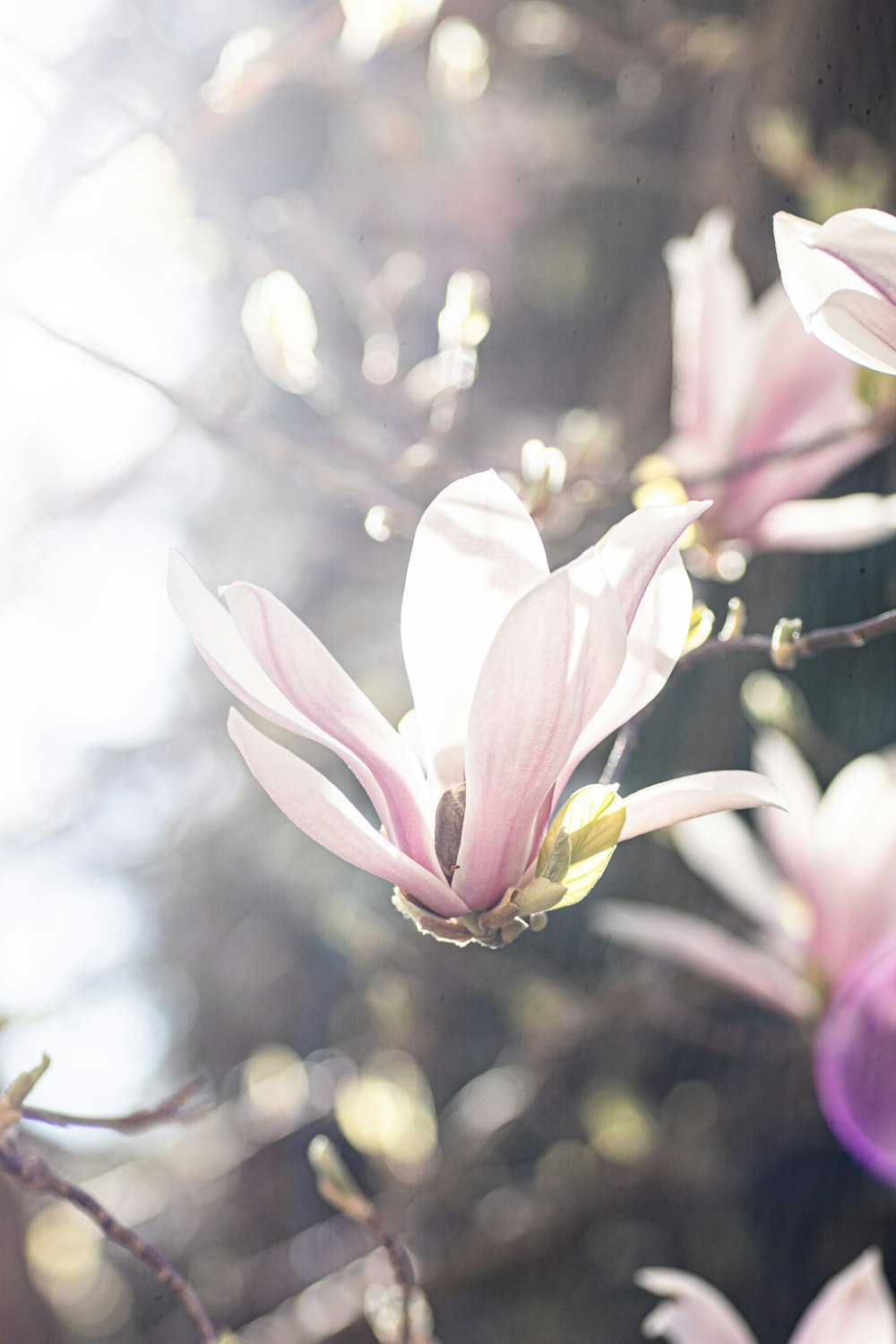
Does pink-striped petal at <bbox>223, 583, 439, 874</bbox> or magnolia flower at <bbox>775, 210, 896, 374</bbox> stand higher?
magnolia flower at <bbox>775, 210, 896, 374</bbox>

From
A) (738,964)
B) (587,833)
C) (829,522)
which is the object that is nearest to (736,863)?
(738,964)

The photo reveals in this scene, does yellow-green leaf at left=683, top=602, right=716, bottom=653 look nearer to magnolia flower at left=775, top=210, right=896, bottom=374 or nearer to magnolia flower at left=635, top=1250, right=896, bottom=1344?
magnolia flower at left=775, top=210, right=896, bottom=374

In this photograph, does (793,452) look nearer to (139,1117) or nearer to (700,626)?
(700,626)

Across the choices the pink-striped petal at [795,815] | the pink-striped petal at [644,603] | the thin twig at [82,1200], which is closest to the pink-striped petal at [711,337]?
the pink-striped petal at [795,815]

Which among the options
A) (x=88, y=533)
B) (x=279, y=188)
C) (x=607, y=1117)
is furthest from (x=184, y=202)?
(x=607, y=1117)

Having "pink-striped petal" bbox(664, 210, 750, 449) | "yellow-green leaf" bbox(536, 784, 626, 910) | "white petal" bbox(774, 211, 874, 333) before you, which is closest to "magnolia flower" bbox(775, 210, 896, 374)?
"white petal" bbox(774, 211, 874, 333)

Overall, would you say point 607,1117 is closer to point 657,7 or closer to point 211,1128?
point 211,1128

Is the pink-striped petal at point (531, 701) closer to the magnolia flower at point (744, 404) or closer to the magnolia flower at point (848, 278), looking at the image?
the magnolia flower at point (848, 278)
